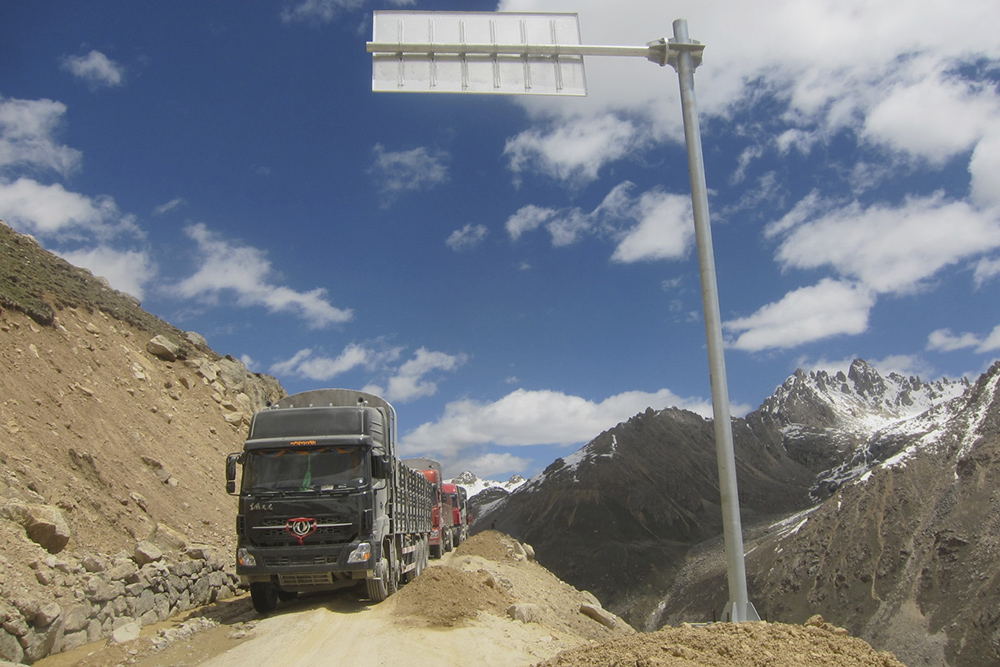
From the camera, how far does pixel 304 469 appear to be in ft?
A: 45.1

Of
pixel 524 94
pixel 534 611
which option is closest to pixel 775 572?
pixel 534 611

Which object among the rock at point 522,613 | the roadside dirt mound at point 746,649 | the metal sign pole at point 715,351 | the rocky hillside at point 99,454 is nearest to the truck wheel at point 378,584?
the rock at point 522,613

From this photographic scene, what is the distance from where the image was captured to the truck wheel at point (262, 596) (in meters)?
13.7

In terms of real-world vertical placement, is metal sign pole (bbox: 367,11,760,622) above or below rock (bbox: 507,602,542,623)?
above

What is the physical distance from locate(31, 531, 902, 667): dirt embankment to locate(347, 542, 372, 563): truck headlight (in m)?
1.07

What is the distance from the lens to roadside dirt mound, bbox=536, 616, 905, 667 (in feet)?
20.2

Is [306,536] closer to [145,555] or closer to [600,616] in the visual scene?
[145,555]

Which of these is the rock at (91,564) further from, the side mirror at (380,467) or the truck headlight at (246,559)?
the side mirror at (380,467)

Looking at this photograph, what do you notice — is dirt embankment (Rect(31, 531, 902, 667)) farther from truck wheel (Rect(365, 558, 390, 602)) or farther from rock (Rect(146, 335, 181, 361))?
rock (Rect(146, 335, 181, 361))

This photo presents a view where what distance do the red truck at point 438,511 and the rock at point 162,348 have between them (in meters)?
11.0

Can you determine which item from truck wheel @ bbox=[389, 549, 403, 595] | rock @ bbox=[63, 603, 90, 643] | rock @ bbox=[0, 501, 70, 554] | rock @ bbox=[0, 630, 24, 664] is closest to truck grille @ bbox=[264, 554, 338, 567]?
truck wheel @ bbox=[389, 549, 403, 595]

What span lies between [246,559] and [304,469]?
2.02m

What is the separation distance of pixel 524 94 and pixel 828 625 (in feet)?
22.4

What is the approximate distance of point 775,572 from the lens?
110875 mm
